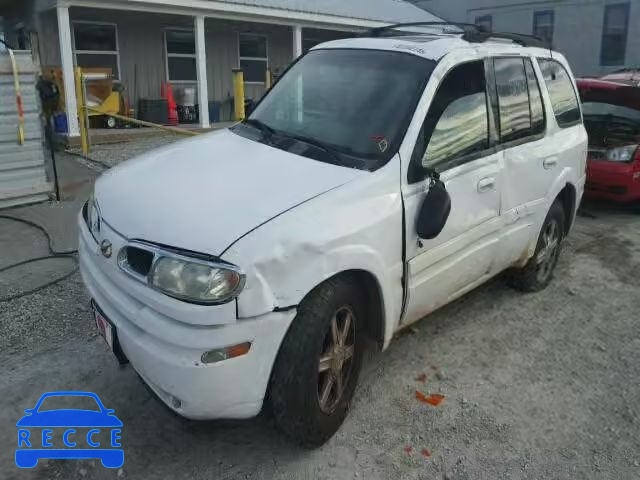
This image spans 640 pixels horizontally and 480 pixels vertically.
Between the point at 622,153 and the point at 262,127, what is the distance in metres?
5.49

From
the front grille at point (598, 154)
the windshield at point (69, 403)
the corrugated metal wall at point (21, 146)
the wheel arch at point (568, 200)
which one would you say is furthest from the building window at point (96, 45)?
the windshield at point (69, 403)

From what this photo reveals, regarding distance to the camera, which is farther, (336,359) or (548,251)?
(548,251)

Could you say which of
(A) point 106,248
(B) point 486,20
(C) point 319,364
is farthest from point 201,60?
(B) point 486,20

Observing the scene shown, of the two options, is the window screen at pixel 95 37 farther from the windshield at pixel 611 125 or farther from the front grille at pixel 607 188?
the front grille at pixel 607 188

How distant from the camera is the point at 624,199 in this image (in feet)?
24.2

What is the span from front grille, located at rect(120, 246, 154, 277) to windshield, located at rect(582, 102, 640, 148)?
6785 millimetres

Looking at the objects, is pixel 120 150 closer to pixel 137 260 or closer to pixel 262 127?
pixel 262 127

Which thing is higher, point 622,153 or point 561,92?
point 561,92

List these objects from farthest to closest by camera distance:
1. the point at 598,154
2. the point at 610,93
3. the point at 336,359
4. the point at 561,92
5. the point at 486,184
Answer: the point at 610,93, the point at 598,154, the point at 561,92, the point at 486,184, the point at 336,359

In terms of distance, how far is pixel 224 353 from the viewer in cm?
238

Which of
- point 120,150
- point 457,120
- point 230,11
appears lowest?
point 120,150

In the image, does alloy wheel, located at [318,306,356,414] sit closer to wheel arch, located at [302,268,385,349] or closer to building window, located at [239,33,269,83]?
wheel arch, located at [302,268,385,349]

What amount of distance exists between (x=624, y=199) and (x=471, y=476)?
19.0 ft

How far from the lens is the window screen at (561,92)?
15.5ft
